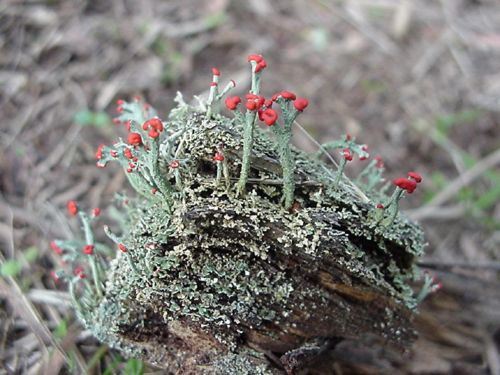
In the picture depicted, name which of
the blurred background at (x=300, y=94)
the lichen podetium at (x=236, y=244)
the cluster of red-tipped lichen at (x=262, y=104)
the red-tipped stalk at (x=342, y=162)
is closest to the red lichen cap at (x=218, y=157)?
the lichen podetium at (x=236, y=244)

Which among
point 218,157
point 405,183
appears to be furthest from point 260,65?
point 405,183

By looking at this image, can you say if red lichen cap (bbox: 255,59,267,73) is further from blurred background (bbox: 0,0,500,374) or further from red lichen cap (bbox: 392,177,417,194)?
blurred background (bbox: 0,0,500,374)

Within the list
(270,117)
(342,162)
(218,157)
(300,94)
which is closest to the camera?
(270,117)

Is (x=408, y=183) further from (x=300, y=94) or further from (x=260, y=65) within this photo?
(x=300, y=94)

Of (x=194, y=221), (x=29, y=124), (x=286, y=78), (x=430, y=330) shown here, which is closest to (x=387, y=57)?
(x=286, y=78)

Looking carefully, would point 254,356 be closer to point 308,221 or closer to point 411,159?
point 308,221

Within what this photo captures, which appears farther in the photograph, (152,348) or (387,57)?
(387,57)
